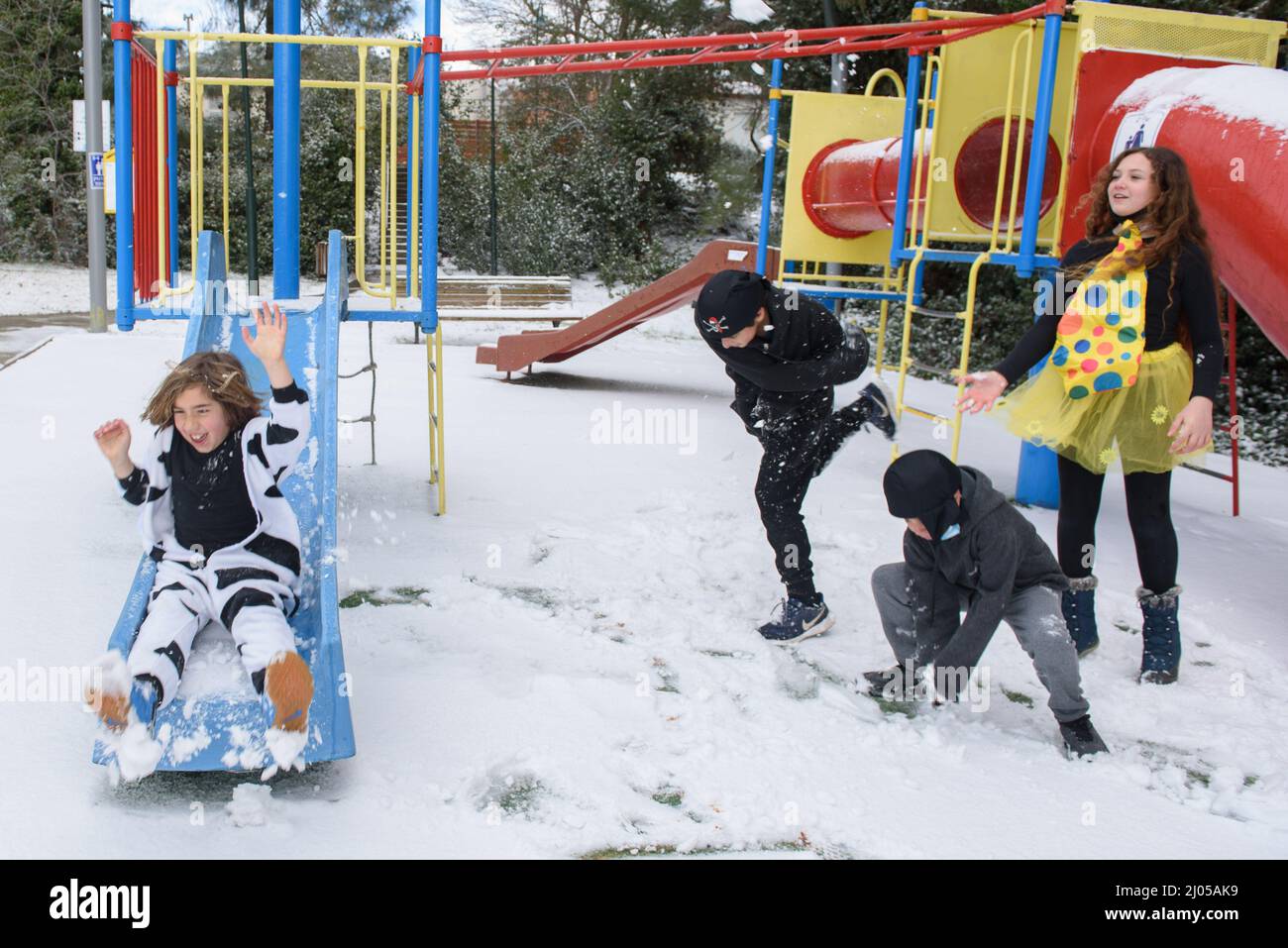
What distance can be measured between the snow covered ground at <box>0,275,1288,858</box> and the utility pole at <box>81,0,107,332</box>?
5.23 meters

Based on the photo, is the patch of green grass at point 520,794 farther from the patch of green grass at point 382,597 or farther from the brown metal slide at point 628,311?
the brown metal slide at point 628,311

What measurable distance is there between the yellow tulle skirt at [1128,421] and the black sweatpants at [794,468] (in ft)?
2.17

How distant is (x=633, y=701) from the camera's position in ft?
10.6

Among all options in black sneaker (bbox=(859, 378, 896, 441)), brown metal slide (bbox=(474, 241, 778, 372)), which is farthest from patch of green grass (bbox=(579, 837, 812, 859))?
brown metal slide (bbox=(474, 241, 778, 372))

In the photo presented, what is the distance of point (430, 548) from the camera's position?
4.58 meters

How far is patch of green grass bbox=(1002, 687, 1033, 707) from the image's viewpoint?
3461 mm

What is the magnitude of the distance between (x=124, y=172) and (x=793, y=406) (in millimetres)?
2834

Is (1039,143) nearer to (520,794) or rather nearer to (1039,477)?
(1039,477)

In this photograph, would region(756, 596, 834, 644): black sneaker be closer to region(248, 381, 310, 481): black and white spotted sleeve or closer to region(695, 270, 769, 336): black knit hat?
region(695, 270, 769, 336): black knit hat

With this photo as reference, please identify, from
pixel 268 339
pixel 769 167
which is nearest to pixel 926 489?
pixel 268 339

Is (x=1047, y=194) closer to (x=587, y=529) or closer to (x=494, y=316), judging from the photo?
(x=587, y=529)

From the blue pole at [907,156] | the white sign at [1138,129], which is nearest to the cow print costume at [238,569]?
the white sign at [1138,129]

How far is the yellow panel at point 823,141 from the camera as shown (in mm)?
7996
